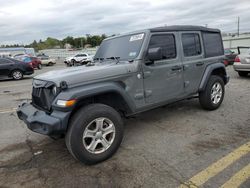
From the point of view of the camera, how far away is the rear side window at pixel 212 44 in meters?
5.48

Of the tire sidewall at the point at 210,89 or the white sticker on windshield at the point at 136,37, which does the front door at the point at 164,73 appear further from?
the tire sidewall at the point at 210,89

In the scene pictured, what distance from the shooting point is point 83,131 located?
3225 mm

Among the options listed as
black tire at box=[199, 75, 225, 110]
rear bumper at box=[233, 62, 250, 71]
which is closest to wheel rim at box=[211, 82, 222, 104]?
black tire at box=[199, 75, 225, 110]

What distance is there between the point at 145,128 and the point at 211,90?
1.93 metres

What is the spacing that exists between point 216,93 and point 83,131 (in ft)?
12.4

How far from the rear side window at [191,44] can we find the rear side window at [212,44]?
11.3 inches

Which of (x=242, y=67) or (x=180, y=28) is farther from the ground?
(x=180, y=28)

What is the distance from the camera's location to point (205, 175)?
2.98m

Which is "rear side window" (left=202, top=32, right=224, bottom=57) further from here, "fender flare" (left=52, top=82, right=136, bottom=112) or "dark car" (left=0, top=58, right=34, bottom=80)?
"dark car" (left=0, top=58, right=34, bottom=80)

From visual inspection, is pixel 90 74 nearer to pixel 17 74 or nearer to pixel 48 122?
pixel 48 122

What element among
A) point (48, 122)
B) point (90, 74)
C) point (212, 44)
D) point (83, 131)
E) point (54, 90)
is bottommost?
point (83, 131)

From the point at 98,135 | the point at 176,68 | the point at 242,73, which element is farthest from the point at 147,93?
the point at 242,73

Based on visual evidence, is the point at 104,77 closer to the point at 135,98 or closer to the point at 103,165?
the point at 135,98

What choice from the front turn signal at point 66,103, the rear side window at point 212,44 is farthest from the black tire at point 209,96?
the front turn signal at point 66,103
